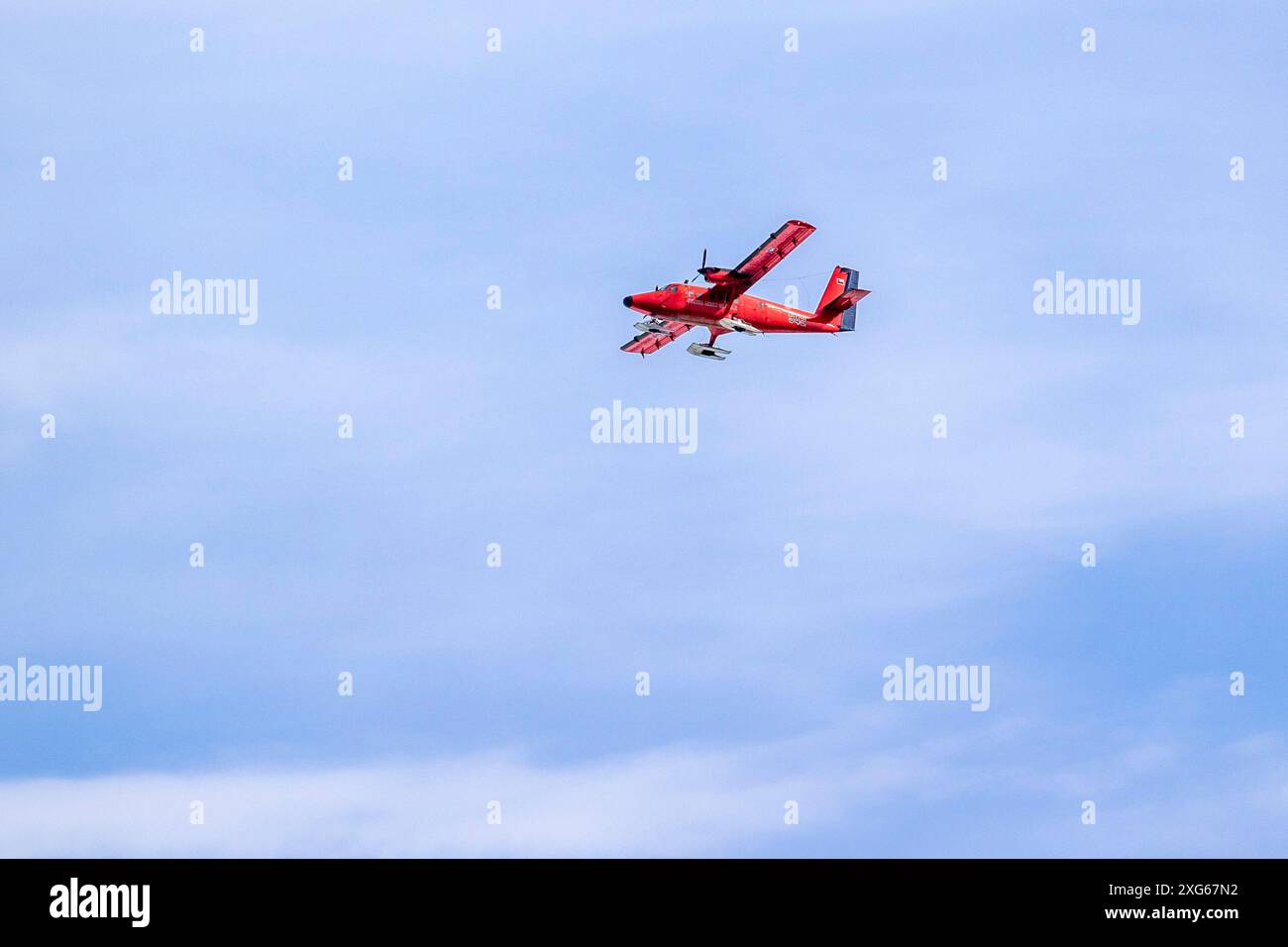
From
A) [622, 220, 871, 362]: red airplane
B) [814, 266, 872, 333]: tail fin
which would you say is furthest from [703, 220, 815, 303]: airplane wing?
[814, 266, 872, 333]: tail fin

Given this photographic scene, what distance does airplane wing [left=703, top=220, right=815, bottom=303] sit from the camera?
105938 mm

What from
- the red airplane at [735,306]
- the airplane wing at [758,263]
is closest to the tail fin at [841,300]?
the red airplane at [735,306]

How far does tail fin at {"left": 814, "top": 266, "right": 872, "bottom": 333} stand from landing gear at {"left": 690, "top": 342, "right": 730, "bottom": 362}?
6759 mm

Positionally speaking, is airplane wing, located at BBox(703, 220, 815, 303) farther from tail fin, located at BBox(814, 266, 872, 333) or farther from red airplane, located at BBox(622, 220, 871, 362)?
tail fin, located at BBox(814, 266, 872, 333)

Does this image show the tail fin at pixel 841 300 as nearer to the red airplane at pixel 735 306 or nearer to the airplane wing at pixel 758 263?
the red airplane at pixel 735 306

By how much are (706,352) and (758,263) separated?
5049mm

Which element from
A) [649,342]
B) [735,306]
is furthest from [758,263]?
[649,342]

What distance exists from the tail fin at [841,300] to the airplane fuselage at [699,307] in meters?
3.88

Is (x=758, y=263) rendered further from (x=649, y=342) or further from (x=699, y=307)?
(x=649, y=342)
